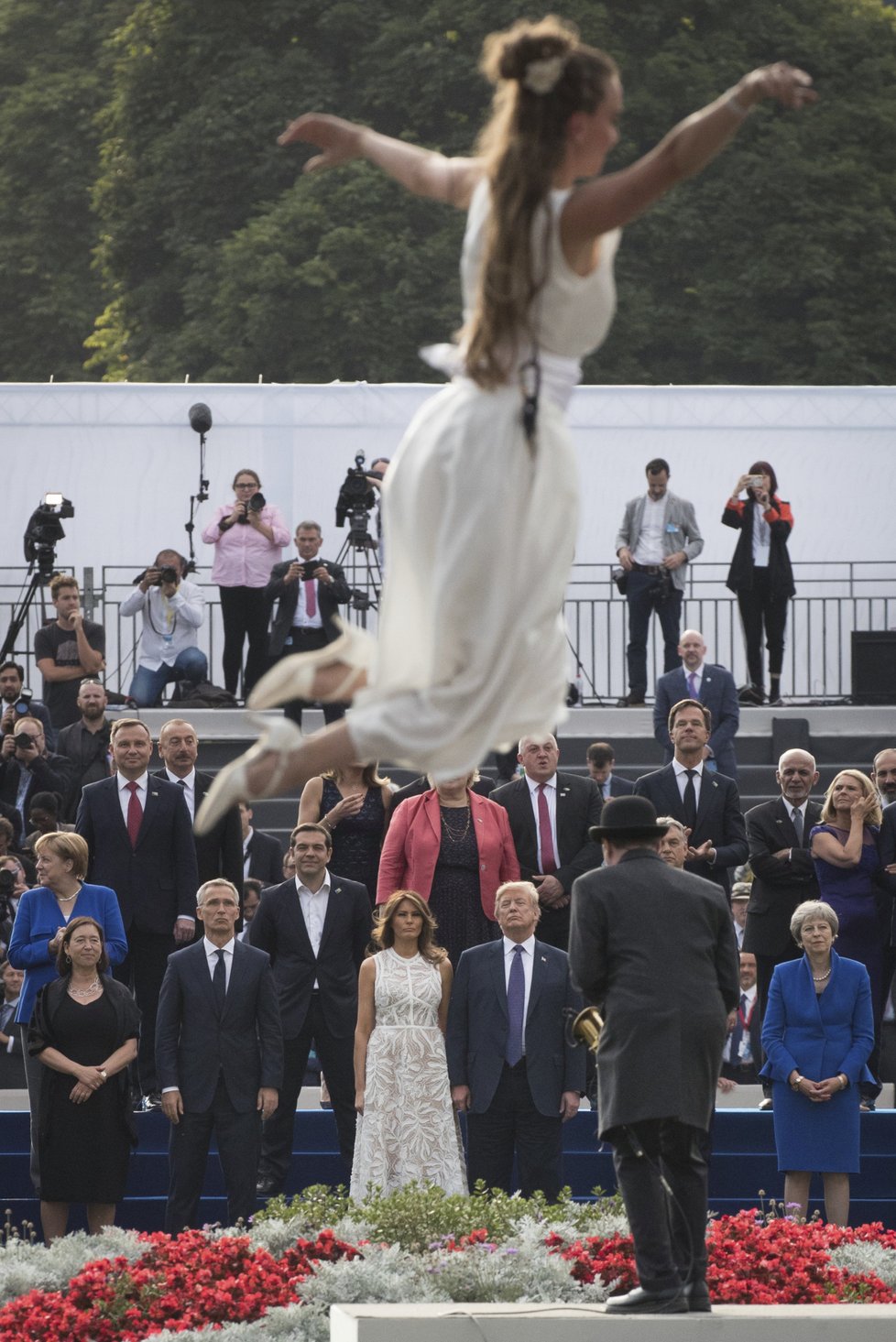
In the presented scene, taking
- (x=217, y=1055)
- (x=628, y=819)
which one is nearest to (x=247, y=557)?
(x=217, y=1055)

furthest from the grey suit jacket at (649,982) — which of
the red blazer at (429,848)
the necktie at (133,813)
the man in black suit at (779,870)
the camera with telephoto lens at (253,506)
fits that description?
the camera with telephoto lens at (253,506)

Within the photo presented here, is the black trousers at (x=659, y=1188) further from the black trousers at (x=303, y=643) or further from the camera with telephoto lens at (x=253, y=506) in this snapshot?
the camera with telephoto lens at (x=253, y=506)

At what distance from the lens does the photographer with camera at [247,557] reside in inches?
602

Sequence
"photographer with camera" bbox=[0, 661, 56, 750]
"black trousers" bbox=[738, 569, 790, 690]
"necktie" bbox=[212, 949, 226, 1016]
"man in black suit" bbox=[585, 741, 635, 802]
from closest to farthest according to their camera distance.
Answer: "necktie" bbox=[212, 949, 226, 1016] < "man in black suit" bbox=[585, 741, 635, 802] < "photographer with camera" bbox=[0, 661, 56, 750] < "black trousers" bbox=[738, 569, 790, 690]

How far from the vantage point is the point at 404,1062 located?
369 inches

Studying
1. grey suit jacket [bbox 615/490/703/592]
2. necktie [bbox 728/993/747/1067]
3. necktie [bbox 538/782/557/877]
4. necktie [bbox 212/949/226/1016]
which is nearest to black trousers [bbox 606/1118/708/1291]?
necktie [bbox 212/949/226/1016]

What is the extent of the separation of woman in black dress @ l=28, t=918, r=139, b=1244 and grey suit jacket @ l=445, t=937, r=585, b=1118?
1.33 m

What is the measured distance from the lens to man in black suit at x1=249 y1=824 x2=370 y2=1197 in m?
9.86

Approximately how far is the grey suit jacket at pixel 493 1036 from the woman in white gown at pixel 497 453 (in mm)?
4683

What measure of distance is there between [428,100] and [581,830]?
1772 centimetres

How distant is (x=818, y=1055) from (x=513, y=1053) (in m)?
1.27

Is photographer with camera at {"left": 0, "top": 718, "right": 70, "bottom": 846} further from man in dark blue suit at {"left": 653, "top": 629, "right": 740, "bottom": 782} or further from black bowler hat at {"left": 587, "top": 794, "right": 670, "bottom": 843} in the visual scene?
black bowler hat at {"left": 587, "top": 794, "right": 670, "bottom": 843}

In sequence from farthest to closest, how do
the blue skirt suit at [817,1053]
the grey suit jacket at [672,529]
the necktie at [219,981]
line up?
the grey suit jacket at [672,529] < the necktie at [219,981] < the blue skirt suit at [817,1053]

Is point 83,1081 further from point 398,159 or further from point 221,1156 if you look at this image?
point 398,159
